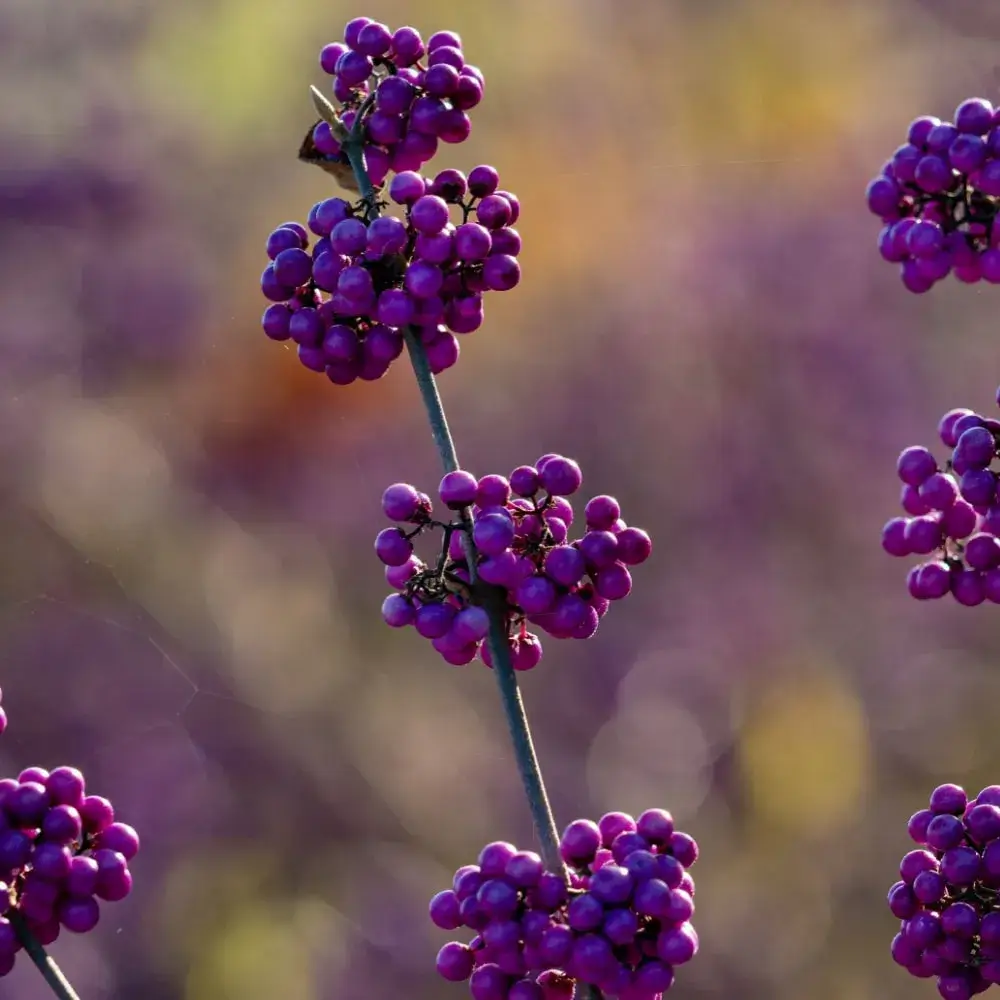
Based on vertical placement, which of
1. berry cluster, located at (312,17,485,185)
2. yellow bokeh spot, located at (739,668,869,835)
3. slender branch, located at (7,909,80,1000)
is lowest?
slender branch, located at (7,909,80,1000)

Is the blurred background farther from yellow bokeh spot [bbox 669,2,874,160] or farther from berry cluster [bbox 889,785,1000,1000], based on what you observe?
berry cluster [bbox 889,785,1000,1000]

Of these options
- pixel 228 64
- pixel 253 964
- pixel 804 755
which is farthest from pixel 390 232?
pixel 228 64

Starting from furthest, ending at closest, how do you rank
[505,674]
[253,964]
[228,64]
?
1. [228,64]
2. [253,964]
3. [505,674]

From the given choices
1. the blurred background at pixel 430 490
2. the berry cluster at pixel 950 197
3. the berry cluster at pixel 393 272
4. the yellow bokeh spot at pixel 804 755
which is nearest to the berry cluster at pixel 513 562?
the berry cluster at pixel 393 272

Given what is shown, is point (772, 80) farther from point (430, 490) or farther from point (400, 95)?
point (400, 95)

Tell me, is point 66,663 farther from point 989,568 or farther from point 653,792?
point 989,568

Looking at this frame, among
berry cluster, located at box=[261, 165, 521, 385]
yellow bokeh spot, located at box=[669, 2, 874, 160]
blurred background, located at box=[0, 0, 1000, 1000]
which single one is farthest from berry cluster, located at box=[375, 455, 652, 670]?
yellow bokeh spot, located at box=[669, 2, 874, 160]
